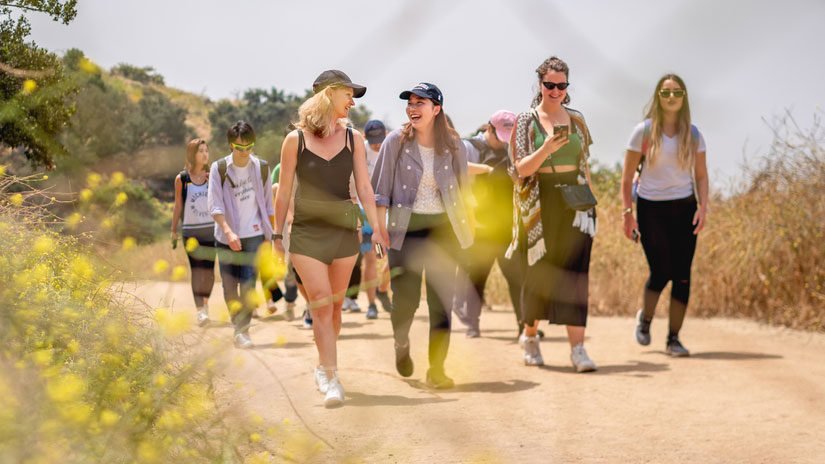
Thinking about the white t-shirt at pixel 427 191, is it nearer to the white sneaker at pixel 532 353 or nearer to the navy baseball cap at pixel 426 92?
the navy baseball cap at pixel 426 92

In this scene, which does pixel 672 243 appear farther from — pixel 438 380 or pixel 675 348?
pixel 438 380

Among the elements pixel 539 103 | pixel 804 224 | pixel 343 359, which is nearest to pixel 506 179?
pixel 539 103

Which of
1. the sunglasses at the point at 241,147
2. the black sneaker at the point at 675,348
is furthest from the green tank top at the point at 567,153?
the sunglasses at the point at 241,147

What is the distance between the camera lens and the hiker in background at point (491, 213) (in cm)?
816

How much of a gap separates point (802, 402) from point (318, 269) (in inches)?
127

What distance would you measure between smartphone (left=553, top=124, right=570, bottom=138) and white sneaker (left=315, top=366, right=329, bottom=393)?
2.26 metres

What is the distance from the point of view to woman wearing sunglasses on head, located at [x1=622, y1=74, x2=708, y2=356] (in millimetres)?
7133

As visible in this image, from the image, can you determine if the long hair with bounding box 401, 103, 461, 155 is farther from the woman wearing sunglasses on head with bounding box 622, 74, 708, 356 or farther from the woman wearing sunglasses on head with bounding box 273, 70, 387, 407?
the woman wearing sunglasses on head with bounding box 622, 74, 708, 356

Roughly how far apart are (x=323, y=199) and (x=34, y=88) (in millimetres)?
1728

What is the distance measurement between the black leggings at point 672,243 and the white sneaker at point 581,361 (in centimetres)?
114

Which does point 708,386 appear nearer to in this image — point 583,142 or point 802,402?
point 802,402

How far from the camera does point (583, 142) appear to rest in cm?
660

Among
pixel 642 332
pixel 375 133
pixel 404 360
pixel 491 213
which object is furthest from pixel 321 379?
pixel 375 133

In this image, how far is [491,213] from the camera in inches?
327
